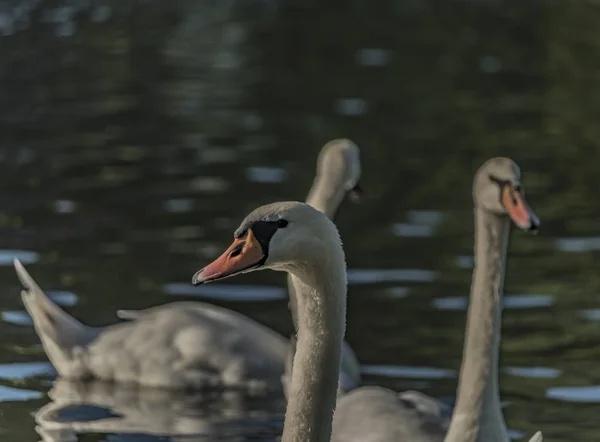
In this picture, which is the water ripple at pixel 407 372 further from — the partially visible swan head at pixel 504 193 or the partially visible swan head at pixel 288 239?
the partially visible swan head at pixel 288 239

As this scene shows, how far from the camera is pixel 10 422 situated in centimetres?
1069

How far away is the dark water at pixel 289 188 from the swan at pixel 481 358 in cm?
133

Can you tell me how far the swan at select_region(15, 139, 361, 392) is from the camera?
11469 millimetres

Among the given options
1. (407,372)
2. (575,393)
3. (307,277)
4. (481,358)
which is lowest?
(307,277)

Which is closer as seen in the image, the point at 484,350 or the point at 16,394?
the point at 484,350

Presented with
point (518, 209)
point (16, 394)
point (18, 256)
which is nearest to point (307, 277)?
point (518, 209)

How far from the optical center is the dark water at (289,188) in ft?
37.9

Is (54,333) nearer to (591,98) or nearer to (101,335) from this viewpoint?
(101,335)

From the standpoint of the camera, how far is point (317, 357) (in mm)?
5770

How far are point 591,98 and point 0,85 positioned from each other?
10.8 m

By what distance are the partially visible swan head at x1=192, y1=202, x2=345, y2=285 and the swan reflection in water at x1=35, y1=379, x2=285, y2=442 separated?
4946 mm

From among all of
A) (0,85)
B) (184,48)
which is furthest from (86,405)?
(184,48)

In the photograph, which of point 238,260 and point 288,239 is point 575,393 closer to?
point 238,260

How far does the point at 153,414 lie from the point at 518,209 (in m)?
3.75
